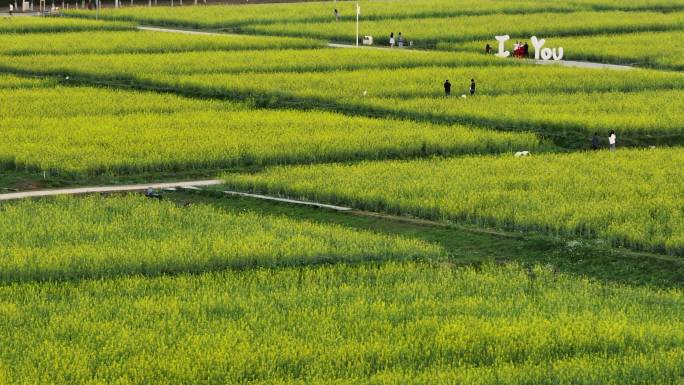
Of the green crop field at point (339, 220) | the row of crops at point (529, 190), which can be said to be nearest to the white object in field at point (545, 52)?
the green crop field at point (339, 220)

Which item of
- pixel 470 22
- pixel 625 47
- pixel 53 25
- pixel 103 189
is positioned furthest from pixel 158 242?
pixel 470 22

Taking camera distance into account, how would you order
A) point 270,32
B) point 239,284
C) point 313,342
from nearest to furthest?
point 313,342 < point 239,284 < point 270,32

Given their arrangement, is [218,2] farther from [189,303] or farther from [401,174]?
[189,303]

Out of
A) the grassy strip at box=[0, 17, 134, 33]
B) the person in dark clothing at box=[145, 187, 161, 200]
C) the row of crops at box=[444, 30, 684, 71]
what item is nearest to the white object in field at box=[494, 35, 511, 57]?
the row of crops at box=[444, 30, 684, 71]

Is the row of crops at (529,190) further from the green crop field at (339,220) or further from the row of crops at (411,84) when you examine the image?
the row of crops at (411,84)

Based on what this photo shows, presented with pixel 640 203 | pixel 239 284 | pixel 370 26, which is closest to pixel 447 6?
pixel 370 26

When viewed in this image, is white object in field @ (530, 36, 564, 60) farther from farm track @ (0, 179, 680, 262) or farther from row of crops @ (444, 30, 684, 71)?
farm track @ (0, 179, 680, 262)

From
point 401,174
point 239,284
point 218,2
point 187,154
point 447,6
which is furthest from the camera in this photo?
point 218,2
